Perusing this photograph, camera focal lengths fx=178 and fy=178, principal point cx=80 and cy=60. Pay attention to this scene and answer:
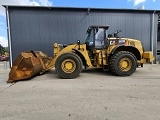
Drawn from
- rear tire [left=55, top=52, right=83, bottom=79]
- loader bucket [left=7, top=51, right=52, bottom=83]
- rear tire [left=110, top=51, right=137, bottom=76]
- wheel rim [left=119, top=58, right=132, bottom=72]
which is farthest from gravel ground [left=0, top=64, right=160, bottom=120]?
wheel rim [left=119, top=58, right=132, bottom=72]

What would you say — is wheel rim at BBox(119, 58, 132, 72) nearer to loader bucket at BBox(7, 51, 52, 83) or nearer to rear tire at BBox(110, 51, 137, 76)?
rear tire at BBox(110, 51, 137, 76)

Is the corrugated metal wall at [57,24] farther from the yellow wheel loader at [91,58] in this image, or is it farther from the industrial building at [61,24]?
the yellow wheel loader at [91,58]

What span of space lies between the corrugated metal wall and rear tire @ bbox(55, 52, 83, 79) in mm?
5518

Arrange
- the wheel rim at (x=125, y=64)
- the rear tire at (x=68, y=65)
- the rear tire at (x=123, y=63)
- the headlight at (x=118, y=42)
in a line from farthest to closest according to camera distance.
Answer: the headlight at (x=118, y=42)
the wheel rim at (x=125, y=64)
the rear tire at (x=123, y=63)
the rear tire at (x=68, y=65)

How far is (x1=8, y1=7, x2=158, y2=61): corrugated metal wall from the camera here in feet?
42.2

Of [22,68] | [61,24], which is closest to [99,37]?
[22,68]

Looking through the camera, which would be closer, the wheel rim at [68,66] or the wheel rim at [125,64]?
the wheel rim at [68,66]

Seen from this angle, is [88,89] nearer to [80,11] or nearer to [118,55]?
[118,55]

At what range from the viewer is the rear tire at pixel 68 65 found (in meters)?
7.86

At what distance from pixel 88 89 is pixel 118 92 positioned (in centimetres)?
98

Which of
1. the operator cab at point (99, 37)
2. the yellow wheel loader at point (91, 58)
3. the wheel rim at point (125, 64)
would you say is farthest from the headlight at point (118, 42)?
the wheel rim at point (125, 64)

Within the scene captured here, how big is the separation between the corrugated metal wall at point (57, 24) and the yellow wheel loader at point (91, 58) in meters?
4.18

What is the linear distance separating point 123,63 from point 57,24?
671 centimetres

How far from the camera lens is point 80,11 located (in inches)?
525
